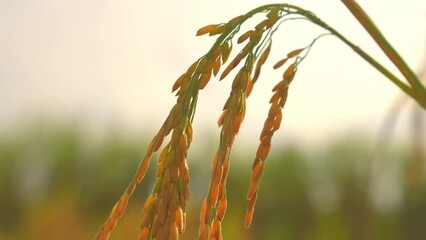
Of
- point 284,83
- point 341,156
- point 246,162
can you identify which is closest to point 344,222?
point 341,156

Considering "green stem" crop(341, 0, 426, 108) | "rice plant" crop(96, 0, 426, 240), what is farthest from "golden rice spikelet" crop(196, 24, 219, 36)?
"green stem" crop(341, 0, 426, 108)

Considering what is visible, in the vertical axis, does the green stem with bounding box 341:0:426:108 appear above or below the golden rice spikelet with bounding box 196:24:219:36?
below

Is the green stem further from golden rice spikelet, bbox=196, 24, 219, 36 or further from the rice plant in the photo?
golden rice spikelet, bbox=196, 24, 219, 36

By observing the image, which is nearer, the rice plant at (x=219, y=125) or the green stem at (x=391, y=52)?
the rice plant at (x=219, y=125)

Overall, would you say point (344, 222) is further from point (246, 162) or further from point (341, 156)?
point (246, 162)

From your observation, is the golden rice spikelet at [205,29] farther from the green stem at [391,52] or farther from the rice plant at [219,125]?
the green stem at [391,52]

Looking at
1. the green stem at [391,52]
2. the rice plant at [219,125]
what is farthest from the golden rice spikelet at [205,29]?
the green stem at [391,52]
